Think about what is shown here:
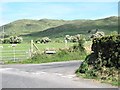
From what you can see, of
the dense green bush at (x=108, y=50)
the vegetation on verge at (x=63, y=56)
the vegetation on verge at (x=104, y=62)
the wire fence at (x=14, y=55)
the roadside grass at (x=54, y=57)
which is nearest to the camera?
the vegetation on verge at (x=104, y=62)

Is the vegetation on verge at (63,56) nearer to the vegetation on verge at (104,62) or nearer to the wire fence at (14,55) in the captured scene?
the wire fence at (14,55)

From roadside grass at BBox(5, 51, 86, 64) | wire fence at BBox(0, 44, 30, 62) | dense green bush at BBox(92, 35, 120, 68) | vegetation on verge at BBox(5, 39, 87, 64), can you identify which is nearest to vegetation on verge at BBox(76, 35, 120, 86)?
dense green bush at BBox(92, 35, 120, 68)

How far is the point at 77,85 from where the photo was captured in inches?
584

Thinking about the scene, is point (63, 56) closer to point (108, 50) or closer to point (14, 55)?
point (14, 55)

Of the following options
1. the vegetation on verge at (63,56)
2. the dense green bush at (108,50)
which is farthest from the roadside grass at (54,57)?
the dense green bush at (108,50)

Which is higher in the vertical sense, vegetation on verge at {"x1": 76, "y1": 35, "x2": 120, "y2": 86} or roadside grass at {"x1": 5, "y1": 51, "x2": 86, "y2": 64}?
vegetation on verge at {"x1": 76, "y1": 35, "x2": 120, "y2": 86}

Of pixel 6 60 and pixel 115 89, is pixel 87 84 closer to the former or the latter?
pixel 115 89

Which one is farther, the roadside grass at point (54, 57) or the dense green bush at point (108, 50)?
the roadside grass at point (54, 57)

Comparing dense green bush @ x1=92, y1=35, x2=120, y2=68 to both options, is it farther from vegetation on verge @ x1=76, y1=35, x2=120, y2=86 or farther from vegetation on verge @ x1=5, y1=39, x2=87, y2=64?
vegetation on verge @ x1=5, y1=39, x2=87, y2=64

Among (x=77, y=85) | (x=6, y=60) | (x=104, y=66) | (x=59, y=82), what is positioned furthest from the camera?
(x=6, y=60)

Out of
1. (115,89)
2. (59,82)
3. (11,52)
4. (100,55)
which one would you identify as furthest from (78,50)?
(115,89)

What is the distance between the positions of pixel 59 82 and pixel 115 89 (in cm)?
306

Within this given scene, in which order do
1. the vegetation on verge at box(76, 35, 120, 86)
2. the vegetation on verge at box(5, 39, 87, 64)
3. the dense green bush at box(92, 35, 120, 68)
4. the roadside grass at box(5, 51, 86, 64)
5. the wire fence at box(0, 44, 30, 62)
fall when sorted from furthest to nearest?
1. the wire fence at box(0, 44, 30, 62)
2. the vegetation on verge at box(5, 39, 87, 64)
3. the roadside grass at box(5, 51, 86, 64)
4. the dense green bush at box(92, 35, 120, 68)
5. the vegetation on verge at box(76, 35, 120, 86)

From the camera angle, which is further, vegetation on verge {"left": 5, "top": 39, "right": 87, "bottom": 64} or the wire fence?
the wire fence
